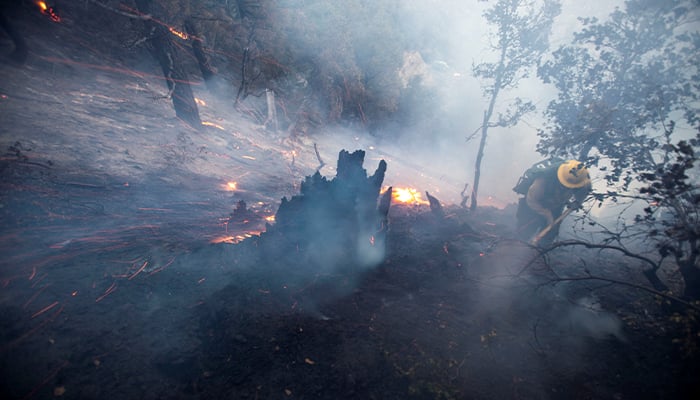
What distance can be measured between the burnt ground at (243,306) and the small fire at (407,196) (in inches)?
169

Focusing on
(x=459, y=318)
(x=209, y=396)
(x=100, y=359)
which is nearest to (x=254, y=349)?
(x=209, y=396)

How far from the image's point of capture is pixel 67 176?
7.57 m

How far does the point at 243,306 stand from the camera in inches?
211

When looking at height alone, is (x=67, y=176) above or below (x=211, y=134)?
below

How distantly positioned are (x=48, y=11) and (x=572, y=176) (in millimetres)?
26228

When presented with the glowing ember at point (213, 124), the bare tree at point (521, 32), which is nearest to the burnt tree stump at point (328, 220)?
the bare tree at point (521, 32)

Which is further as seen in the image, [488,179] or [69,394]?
[488,179]

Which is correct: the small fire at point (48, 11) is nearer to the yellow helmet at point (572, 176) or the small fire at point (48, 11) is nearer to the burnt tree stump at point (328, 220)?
the burnt tree stump at point (328, 220)

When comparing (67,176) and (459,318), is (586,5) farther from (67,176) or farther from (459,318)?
(67,176)

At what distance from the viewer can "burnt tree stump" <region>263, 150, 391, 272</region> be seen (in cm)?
694

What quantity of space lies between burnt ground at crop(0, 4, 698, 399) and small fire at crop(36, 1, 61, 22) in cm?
686

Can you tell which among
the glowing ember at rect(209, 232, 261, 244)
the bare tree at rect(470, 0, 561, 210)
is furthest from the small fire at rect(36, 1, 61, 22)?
the bare tree at rect(470, 0, 561, 210)

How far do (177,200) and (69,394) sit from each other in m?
6.10

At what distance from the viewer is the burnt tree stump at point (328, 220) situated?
22.8ft
